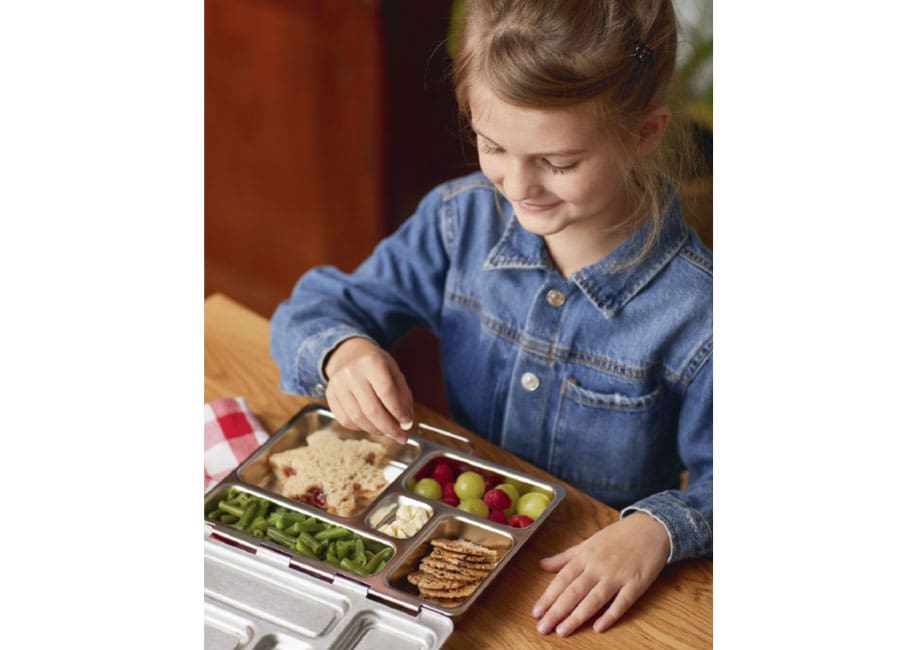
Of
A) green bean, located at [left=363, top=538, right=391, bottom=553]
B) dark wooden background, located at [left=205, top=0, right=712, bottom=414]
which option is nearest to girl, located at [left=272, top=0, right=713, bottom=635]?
→ green bean, located at [left=363, top=538, right=391, bottom=553]

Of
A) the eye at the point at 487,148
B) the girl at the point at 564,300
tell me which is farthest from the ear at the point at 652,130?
the eye at the point at 487,148

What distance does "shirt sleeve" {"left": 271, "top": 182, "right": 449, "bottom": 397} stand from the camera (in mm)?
1009

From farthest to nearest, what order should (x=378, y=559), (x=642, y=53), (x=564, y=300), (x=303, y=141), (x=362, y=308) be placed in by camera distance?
(x=303, y=141) → (x=362, y=308) → (x=564, y=300) → (x=378, y=559) → (x=642, y=53)

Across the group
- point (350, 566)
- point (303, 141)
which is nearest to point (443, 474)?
point (350, 566)

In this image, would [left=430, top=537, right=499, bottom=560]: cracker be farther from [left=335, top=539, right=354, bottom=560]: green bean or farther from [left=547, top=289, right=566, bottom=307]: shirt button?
[left=547, top=289, right=566, bottom=307]: shirt button

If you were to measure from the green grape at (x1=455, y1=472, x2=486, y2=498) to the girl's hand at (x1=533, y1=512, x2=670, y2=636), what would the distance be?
83mm

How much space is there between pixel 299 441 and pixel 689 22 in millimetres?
509

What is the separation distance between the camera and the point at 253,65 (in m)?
1.77

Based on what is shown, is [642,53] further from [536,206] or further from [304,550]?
[304,550]

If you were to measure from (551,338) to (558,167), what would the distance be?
24 cm

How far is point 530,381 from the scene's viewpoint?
96 centimetres

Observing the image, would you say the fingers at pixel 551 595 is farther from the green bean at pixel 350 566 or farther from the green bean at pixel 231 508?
the green bean at pixel 231 508

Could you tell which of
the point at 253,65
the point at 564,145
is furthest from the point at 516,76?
the point at 253,65

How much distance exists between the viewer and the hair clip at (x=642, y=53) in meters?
0.69
